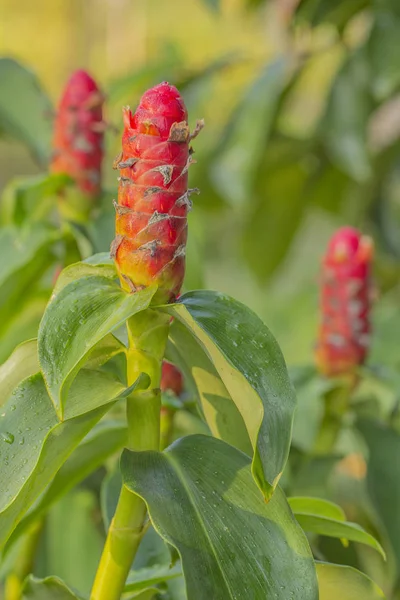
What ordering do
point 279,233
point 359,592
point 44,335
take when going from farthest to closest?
point 279,233, point 359,592, point 44,335

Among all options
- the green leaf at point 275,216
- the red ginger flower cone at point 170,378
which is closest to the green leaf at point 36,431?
the red ginger flower cone at point 170,378

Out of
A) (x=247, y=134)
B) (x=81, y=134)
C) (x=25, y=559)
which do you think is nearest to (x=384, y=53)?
(x=247, y=134)

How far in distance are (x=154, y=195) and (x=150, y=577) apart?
0.74 ft

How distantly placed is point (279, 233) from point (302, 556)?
1.21m

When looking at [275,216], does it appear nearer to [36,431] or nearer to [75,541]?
[75,541]

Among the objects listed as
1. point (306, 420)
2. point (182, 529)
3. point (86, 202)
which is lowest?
point (306, 420)

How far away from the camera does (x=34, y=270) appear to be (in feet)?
2.38

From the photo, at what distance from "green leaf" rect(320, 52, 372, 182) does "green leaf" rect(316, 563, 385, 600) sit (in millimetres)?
892

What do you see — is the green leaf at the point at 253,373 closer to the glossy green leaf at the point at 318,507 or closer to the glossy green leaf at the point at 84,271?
the glossy green leaf at the point at 84,271

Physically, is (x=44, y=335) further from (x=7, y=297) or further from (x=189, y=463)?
(x=7, y=297)

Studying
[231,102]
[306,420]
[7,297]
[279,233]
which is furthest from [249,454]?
[231,102]

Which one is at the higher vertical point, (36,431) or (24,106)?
(24,106)

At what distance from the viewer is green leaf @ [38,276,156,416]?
1.25ft

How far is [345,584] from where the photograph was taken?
0.50m
